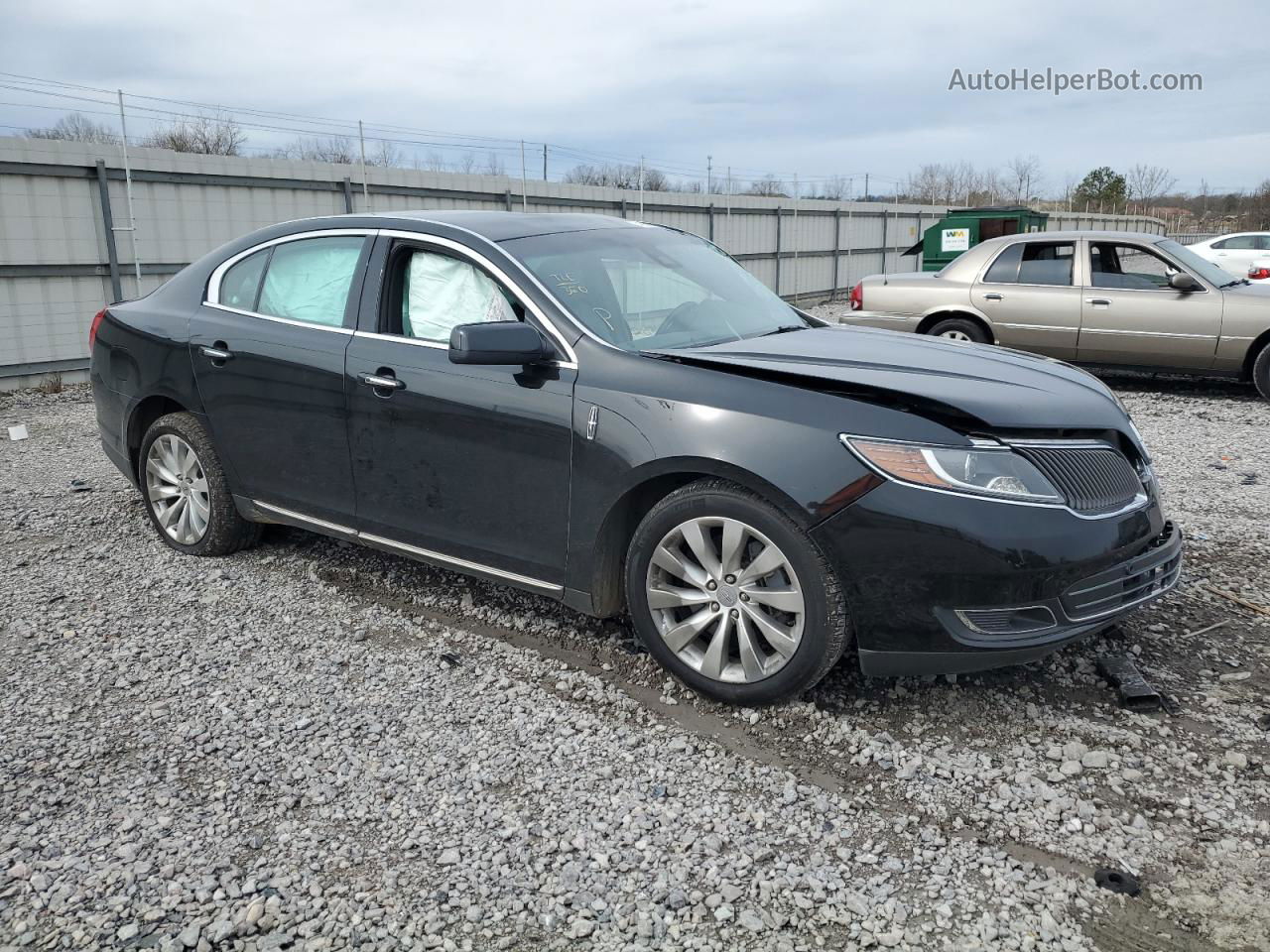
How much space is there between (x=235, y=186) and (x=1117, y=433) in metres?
12.0

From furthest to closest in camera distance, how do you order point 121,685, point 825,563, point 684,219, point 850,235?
1. point 850,235
2. point 684,219
3. point 121,685
4. point 825,563

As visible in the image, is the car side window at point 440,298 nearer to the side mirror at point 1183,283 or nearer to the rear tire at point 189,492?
the rear tire at point 189,492

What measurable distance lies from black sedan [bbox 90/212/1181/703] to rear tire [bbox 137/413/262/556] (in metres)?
0.03

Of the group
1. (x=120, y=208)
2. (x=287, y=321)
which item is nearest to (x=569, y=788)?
(x=287, y=321)

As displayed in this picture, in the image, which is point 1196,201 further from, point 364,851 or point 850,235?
point 364,851

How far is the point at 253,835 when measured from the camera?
9.27 ft

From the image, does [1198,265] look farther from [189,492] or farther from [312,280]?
[189,492]

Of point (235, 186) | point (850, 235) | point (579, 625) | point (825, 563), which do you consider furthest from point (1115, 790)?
point (850, 235)

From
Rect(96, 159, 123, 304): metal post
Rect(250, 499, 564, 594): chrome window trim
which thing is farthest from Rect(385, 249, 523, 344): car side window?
Rect(96, 159, 123, 304): metal post

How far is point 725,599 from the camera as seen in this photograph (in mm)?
3371

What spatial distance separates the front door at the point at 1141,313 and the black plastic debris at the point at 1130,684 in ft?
22.8

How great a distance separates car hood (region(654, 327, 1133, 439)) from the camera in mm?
3211

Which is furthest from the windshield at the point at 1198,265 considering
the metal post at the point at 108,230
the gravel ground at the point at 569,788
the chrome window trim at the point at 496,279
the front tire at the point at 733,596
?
the metal post at the point at 108,230

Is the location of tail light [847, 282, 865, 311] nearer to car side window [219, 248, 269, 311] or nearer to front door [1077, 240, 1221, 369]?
front door [1077, 240, 1221, 369]
